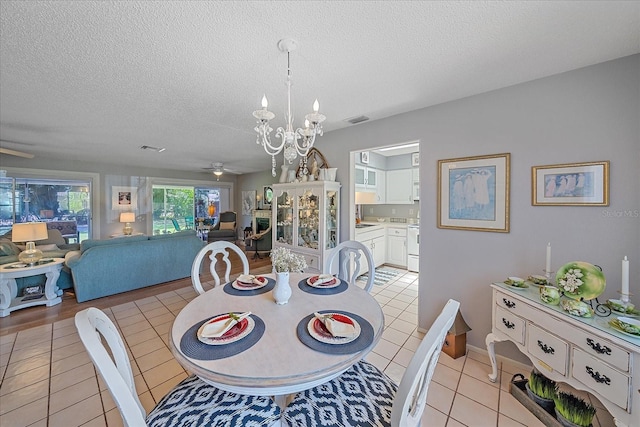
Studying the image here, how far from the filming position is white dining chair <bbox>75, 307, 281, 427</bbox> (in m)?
0.83

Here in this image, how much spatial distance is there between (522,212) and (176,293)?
174 inches

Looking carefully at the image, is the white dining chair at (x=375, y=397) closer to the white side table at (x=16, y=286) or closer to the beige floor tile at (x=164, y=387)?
the beige floor tile at (x=164, y=387)

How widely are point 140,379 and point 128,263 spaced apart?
2341 millimetres

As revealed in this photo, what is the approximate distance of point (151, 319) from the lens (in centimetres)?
280

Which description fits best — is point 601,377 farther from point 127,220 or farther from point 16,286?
point 127,220

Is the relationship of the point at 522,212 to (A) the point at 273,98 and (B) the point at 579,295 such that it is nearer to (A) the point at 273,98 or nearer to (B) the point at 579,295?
(B) the point at 579,295

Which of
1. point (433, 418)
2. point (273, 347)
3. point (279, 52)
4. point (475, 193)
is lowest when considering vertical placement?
point (433, 418)

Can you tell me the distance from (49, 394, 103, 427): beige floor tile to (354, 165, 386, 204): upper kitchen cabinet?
4.02 metres

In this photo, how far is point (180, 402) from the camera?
3.57 feet

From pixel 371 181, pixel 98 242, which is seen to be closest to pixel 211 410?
pixel 98 242

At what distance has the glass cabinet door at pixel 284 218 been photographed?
365 centimetres

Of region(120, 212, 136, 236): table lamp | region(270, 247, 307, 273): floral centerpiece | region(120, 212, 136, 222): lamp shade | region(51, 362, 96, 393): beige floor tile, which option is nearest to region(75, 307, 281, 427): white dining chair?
region(270, 247, 307, 273): floral centerpiece

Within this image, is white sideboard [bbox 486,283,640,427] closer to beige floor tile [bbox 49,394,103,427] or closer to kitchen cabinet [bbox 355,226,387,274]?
kitchen cabinet [bbox 355,226,387,274]

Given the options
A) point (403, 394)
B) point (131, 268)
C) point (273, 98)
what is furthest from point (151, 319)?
point (403, 394)
